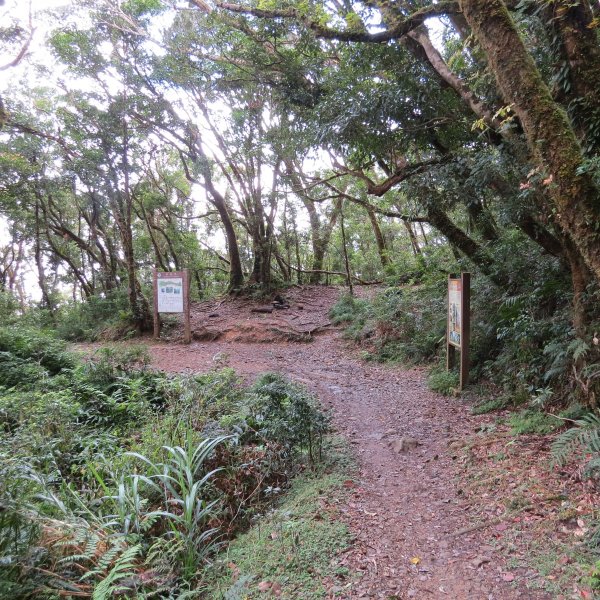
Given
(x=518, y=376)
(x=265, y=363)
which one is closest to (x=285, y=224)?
(x=265, y=363)

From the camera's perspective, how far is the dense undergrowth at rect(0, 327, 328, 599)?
3.00 metres

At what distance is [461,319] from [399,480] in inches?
126

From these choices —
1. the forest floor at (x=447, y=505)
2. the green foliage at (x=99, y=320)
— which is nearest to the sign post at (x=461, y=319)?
the forest floor at (x=447, y=505)

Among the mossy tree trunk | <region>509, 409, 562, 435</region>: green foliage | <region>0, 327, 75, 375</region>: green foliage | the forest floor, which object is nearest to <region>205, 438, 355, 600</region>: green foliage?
the forest floor

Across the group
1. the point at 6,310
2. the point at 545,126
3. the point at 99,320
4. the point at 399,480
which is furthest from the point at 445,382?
the point at 6,310

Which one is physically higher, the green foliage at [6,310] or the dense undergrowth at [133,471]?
the green foliage at [6,310]

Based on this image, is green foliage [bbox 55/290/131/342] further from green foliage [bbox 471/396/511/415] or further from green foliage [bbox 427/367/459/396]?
green foliage [bbox 471/396/511/415]

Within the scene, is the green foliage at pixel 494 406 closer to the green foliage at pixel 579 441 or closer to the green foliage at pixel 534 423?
the green foliage at pixel 534 423

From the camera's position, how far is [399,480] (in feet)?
14.5

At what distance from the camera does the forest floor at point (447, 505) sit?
9.43 feet

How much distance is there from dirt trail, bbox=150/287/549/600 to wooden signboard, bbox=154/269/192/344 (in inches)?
64.2

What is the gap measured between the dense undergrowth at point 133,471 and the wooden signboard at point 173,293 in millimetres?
4886

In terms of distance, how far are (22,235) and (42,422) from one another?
20347 mm

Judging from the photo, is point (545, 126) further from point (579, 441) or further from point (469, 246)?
point (469, 246)
